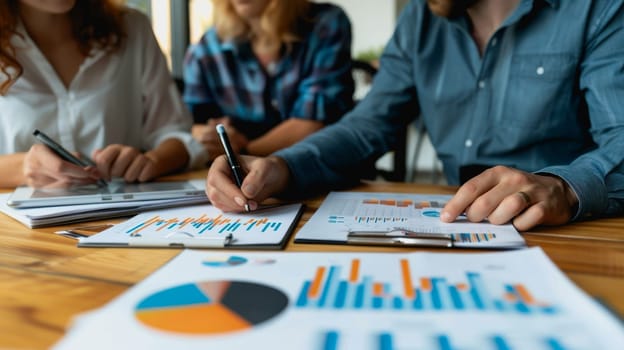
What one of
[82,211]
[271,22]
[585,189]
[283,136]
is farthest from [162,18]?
[585,189]

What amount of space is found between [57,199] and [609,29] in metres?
0.95

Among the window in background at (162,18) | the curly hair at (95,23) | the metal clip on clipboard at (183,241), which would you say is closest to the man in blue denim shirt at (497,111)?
the metal clip on clipboard at (183,241)

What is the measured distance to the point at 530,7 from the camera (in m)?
1.04

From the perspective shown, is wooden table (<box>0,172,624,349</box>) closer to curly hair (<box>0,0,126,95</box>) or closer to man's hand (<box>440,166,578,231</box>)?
man's hand (<box>440,166,578,231</box>)

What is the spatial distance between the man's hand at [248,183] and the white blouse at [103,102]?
0.42 m

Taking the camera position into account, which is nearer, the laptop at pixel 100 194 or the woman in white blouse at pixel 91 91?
the laptop at pixel 100 194

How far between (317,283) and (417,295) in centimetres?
8

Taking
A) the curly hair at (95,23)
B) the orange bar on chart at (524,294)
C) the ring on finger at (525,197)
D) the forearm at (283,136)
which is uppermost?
the curly hair at (95,23)

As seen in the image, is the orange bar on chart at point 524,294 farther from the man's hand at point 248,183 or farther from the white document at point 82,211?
the white document at point 82,211

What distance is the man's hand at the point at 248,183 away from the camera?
77 cm

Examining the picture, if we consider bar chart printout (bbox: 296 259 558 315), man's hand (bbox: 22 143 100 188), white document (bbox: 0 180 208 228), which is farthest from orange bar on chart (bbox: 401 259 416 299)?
man's hand (bbox: 22 143 100 188)

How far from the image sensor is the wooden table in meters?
0.42

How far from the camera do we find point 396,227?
68cm

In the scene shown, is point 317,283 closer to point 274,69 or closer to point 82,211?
point 82,211
